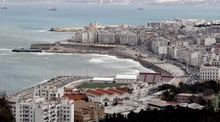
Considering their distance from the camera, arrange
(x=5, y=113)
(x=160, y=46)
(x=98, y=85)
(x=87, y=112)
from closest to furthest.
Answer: (x=5, y=113), (x=87, y=112), (x=98, y=85), (x=160, y=46)

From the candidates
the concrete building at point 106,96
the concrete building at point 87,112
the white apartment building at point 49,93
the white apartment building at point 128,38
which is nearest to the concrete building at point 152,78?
the concrete building at point 106,96

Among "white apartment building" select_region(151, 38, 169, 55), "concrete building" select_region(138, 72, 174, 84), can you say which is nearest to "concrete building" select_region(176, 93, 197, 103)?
"concrete building" select_region(138, 72, 174, 84)

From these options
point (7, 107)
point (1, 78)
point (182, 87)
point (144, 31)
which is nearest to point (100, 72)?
point (1, 78)

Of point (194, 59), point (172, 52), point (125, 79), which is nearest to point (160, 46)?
point (172, 52)

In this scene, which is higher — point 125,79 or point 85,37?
point 125,79

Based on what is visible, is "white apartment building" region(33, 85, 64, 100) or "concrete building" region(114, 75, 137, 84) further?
"concrete building" region(114, 75, 137, 84)

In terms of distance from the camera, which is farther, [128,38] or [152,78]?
[128,38]

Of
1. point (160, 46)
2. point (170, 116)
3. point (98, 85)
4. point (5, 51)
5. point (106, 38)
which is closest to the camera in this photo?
point (170, 116)

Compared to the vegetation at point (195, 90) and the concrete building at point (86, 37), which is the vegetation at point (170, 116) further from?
the concrete building at point (86, 37)

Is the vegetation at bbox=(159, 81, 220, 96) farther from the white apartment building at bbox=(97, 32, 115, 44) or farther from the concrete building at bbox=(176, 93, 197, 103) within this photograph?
the white apartment building at bbox=(97, 32, 115, 44)

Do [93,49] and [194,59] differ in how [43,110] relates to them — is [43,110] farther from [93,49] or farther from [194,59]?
[93,49]
